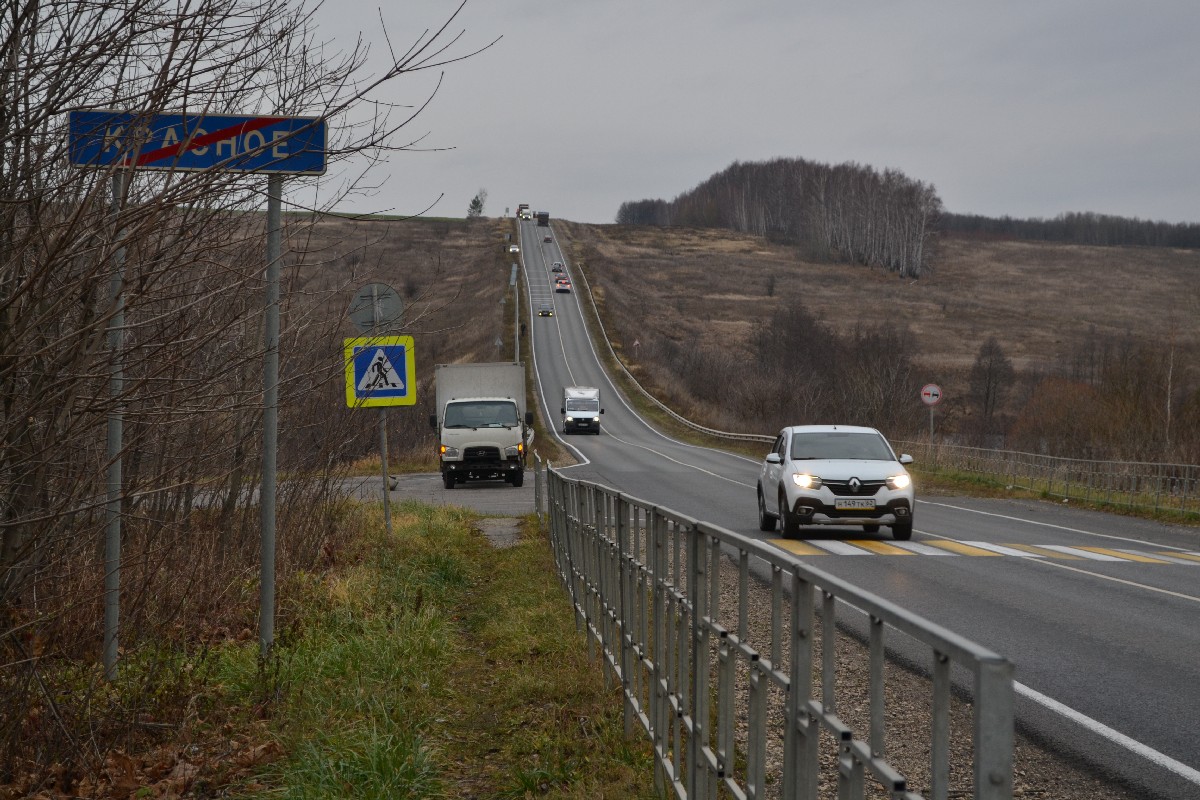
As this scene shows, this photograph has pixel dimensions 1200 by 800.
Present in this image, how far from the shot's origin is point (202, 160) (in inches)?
254

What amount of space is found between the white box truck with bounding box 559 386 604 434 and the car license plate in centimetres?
3999

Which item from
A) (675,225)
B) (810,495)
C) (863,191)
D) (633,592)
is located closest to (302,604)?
(633,592)

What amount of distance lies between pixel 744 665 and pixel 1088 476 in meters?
26.7

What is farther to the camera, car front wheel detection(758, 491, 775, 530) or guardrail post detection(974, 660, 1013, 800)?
car front wheel detection(758, 491, 775, 530)

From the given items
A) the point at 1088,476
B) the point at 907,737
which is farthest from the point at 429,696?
the point at 1088,476

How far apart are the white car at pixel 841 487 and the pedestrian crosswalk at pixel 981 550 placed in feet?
1.05

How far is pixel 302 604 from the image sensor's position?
9883 mm

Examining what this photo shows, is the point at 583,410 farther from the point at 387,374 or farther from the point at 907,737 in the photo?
the point at 907,737

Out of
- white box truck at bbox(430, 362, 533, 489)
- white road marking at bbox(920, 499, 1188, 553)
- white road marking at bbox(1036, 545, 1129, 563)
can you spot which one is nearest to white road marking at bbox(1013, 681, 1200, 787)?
white road marking at bbox(1036, 545, 1129, 563)

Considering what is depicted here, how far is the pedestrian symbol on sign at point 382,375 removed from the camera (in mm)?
13438

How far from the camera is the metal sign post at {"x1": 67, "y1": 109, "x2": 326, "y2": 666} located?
448 centimetres

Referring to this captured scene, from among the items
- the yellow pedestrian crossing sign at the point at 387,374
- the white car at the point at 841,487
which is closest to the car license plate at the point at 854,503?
the white car at the point at 841,487

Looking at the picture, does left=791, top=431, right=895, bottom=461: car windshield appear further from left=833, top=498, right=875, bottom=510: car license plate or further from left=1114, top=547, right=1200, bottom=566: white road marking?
left=1114, top=547, right=1200, bottom=566: white road marking

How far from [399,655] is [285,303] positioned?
A: 292cm
